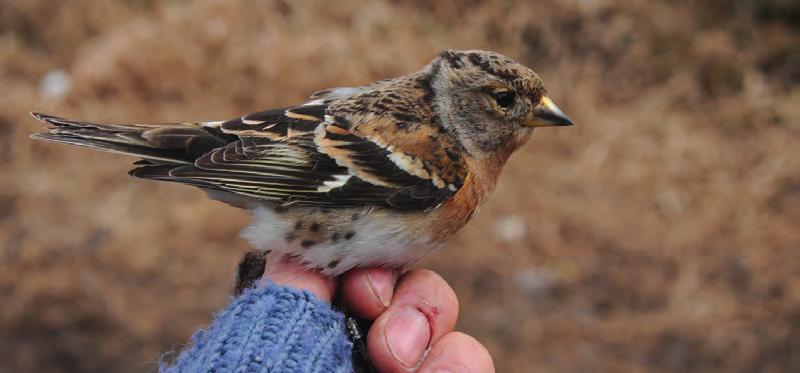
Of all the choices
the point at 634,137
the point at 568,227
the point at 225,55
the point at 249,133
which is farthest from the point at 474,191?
the point at 225,55

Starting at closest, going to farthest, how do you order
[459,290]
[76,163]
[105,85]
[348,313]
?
[348,313]
[459,290]
[76,163]
[105,85]

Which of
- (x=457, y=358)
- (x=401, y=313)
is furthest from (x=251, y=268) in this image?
(x=457, y=358)

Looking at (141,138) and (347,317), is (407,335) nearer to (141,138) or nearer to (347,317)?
(347,317)

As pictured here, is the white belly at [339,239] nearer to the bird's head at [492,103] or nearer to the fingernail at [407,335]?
the fingernail at [407,335]

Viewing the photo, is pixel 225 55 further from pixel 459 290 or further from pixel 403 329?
pixel 403 329

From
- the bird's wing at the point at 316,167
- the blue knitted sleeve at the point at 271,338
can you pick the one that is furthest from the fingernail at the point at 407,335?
the bird's wing at the point at 316,167

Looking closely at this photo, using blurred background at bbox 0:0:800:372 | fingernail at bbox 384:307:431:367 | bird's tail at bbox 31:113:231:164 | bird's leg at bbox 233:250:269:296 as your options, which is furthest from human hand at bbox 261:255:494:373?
blurred background at bbox 0:0:800:372

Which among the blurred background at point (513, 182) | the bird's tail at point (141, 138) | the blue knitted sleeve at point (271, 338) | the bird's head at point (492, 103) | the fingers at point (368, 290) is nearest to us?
the blue knitted sleeve at point (271, 338)
